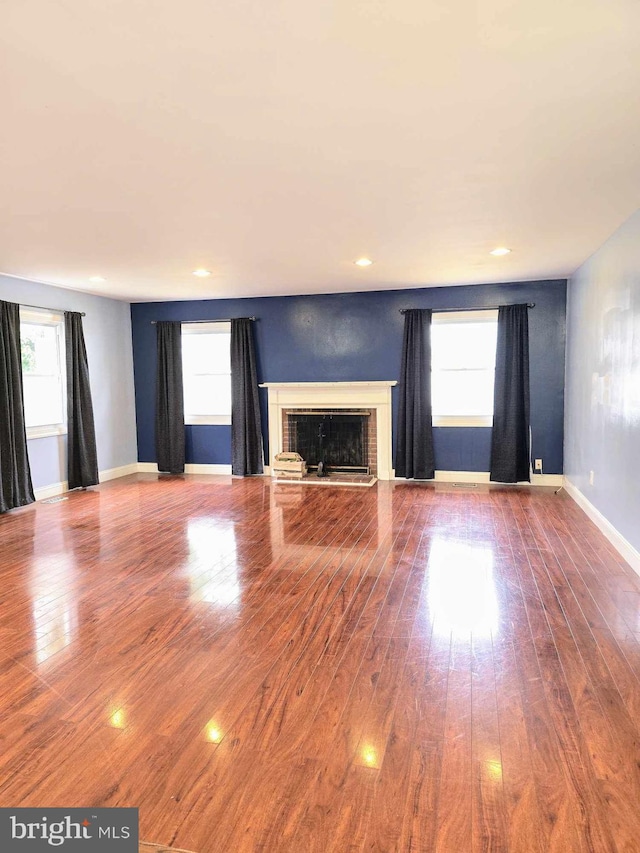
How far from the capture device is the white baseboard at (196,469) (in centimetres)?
788

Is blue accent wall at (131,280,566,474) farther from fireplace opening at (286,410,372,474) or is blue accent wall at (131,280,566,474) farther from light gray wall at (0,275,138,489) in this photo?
fireplace opening at (286,410,372,474)

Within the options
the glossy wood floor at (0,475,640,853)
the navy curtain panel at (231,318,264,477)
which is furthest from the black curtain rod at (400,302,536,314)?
the glossy wood floor at (0,475,640,853)

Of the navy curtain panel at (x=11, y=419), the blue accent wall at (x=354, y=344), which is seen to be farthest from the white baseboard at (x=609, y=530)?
the navy curtain panel at (x=11, y=419)

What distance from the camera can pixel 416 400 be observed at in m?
7.00

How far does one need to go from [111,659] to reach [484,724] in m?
1.73

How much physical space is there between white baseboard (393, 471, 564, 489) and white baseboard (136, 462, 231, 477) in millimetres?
2476

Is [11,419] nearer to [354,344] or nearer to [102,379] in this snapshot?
[102,379]

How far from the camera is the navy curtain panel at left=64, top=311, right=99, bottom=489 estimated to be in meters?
6.74

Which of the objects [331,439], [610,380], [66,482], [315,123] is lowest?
[66,482]

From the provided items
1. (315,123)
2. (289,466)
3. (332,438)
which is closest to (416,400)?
(332,438)

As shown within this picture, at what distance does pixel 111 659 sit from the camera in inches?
104

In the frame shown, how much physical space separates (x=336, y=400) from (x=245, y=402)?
1.27 meters

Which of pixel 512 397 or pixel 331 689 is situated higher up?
pixel 512 397

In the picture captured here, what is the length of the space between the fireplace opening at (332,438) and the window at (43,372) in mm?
2932
